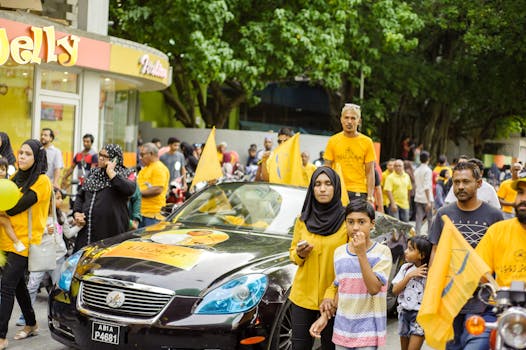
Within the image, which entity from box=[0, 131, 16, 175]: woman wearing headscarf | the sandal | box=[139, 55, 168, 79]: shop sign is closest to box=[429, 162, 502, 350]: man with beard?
the sandal

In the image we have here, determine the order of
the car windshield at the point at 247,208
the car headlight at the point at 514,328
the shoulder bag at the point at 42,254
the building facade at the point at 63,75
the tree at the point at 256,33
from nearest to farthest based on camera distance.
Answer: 1. the car headlight at the point at 514,328
2. the shoulder bag at the point at 42,254
3. the car windshield at the point at 247,208
4. the building facade at the point at 63,75
5. the tree at the point at 256,33

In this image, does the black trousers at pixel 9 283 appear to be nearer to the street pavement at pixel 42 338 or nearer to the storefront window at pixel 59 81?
the street pavement at pixel 42 338

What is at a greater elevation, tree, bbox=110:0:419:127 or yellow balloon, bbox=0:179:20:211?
tree, bbox=110:0:419:127

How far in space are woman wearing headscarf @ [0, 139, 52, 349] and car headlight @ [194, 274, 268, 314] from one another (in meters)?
1.94

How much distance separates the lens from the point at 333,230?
456cm

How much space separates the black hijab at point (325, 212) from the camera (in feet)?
14.9

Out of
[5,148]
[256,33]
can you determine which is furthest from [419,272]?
[256,33]

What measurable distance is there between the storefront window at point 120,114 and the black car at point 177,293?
417 inches

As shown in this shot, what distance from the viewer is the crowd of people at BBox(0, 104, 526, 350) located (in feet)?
13.7

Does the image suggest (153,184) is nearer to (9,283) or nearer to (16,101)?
(9,283)

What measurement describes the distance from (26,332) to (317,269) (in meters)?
3.18

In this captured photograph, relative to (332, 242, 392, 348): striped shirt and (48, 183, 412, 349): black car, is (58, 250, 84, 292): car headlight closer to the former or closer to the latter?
(48, 183, 412, 349): black car

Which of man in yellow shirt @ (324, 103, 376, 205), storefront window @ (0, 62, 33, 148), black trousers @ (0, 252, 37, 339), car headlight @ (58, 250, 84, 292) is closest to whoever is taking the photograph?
car headlight @ (58, 250, 84, 292)

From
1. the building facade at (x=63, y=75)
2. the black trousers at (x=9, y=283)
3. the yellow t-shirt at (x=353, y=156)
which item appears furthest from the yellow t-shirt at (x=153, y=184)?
the building facade at (x=63, y=75)
